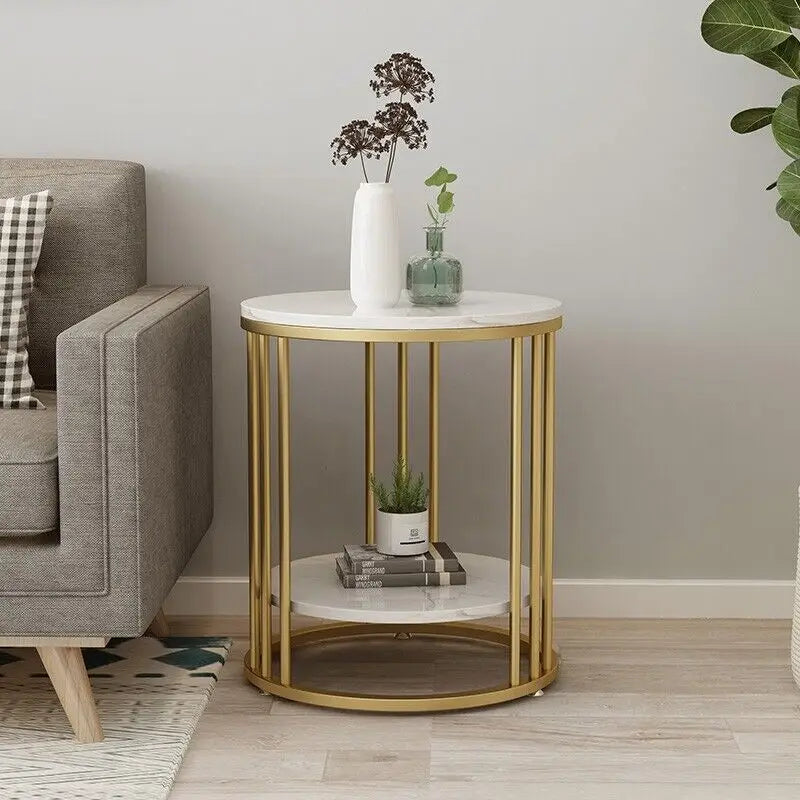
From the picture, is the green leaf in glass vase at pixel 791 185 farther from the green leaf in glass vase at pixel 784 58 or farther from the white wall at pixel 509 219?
the white wall at pixel 509 219

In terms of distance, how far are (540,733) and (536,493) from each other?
39 cm

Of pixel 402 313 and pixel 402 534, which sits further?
pixel 402 534

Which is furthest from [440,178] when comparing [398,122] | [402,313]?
[402,313]

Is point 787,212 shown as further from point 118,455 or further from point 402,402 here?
point 118,455

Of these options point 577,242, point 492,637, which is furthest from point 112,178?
point 492,637

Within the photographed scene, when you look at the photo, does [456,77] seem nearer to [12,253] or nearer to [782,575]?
[12,253]

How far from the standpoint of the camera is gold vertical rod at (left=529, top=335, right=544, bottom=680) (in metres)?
2.12

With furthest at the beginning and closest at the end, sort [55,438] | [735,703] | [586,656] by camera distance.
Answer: [586,656]
[735,703]
[55,438]

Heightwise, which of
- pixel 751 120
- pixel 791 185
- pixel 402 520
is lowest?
pixel 402 520

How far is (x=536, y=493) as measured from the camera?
2158 millimetres

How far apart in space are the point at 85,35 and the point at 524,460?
1220mm

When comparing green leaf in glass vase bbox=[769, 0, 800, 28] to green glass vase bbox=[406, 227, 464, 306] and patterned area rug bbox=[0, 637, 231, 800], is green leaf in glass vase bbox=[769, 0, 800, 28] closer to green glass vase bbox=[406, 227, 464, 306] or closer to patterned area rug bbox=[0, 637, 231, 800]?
green glass vase bbox=[406, 227, 464, 306]

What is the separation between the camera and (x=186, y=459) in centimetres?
224

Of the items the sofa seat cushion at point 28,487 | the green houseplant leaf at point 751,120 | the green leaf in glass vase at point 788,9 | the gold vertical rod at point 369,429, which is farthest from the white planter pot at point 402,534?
the green leaf in glass vase at point 788,9
